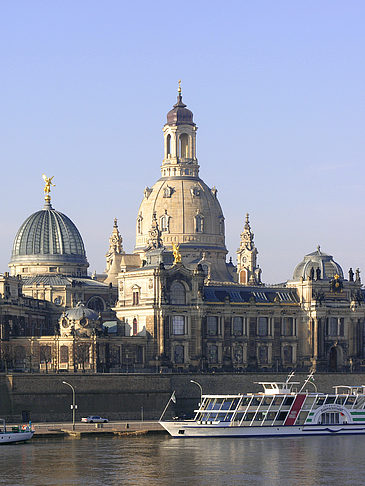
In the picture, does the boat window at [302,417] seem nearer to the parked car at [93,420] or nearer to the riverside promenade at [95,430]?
the riverside promenade at [95,430]

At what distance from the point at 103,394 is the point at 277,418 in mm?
29228

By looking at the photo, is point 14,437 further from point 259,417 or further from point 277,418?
point 277,418

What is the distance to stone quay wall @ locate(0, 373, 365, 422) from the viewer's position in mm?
184625

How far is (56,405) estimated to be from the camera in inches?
7313

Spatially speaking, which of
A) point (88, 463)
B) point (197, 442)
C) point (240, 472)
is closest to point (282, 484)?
point (240, 472)

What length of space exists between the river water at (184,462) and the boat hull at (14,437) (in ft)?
4.01

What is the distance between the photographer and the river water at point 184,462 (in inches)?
5261

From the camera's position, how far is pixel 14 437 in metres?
162

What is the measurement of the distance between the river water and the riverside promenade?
203 centimetres

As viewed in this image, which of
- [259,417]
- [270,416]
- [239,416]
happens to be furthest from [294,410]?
[239,416]

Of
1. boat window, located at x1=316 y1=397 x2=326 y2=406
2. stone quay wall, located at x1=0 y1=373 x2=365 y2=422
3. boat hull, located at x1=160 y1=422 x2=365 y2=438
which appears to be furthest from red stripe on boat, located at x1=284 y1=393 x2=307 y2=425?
stone quay wall, located at x1=0 y1=373 x2=365 y2=422

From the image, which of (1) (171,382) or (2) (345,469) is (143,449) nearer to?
(2) (345,469)

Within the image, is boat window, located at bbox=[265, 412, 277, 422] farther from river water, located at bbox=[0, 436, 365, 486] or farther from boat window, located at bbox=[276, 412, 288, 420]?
river water, located at bbox=[0, 436, 365, 486]

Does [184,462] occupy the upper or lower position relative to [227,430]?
lower
